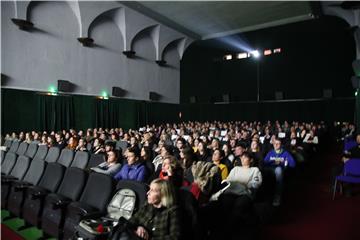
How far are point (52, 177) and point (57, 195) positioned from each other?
73 centimetres

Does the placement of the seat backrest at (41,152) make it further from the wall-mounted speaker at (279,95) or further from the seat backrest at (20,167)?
the wall-mounted speaker at (279,95)

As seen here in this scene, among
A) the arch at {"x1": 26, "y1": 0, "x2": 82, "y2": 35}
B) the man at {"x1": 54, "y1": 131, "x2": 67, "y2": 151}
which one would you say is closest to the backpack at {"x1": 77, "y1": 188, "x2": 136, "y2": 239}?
the man at {"x1": 54, "y1": 131, "x2": 67, "y2": 151}

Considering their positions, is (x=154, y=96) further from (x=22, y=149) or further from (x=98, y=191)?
(x=98, y=191)

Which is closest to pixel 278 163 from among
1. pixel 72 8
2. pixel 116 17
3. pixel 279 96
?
pixel 279 96

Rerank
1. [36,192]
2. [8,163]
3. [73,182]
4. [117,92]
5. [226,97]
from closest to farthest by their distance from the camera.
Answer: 1. [36,192]
2. [73,182]
3. [8,163]
4. [117,92]
5. [226,97]

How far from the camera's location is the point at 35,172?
420 centimetres

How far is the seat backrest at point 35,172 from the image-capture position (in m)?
4.08

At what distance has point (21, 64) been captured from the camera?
1055 centimetres

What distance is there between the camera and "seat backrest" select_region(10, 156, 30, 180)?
4.47 meters

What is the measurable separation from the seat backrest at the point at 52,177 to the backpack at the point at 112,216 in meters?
1.30

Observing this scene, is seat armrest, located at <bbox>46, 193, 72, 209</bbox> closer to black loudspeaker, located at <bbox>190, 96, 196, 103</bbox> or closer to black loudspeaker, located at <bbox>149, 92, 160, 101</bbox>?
black loudspeaker, located at <bbox>149, 92, 160, 101</bbox>

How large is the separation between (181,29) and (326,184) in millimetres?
13811

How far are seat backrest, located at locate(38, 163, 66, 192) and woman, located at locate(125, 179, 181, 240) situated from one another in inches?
72.1

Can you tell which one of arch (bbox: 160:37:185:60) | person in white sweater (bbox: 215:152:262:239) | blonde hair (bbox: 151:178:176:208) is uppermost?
arch (bbox: 160:37:185:60)
